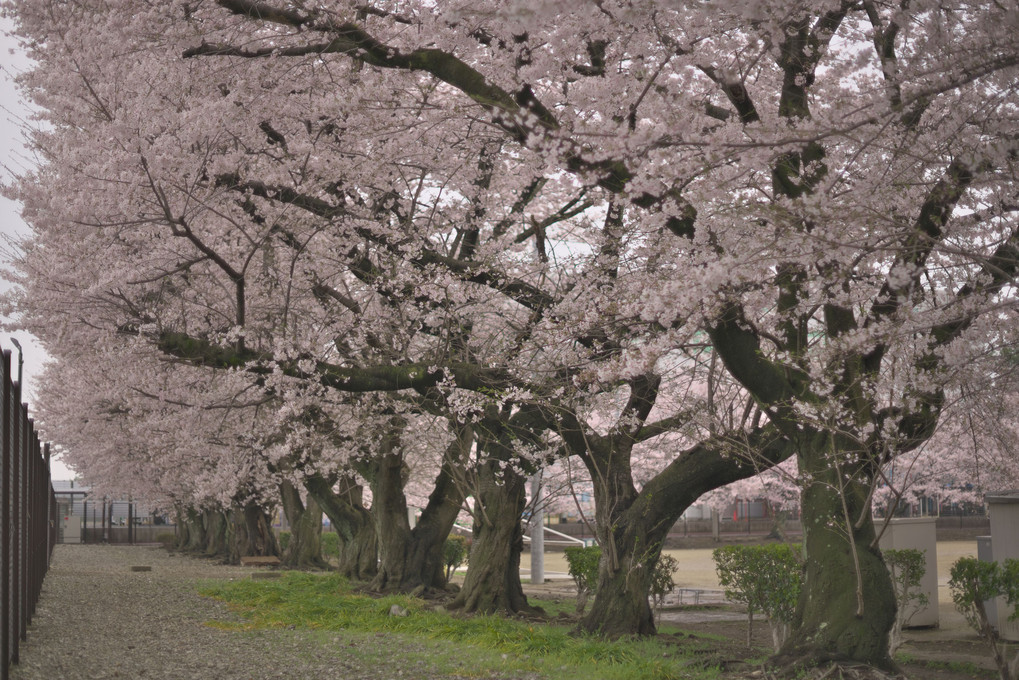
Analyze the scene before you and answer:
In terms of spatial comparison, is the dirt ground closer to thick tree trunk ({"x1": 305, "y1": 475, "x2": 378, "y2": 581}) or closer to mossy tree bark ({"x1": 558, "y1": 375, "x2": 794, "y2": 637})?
mossy tree bark ({"x1": 558, "y1": 375, "x2": 794, "y2": 637})

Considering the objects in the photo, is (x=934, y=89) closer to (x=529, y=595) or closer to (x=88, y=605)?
(x=88, y=605)

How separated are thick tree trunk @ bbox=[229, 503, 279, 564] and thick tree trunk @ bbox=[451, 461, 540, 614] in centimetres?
1691

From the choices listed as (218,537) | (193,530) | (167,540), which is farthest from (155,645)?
(167,540)

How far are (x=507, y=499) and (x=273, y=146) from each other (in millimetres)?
5677

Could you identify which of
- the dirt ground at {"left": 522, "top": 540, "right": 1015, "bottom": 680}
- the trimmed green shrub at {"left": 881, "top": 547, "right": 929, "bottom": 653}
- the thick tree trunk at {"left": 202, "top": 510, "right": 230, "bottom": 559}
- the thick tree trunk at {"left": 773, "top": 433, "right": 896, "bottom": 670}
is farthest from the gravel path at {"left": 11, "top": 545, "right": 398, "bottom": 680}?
the thick tree trunk at {"left": 202, "top": 510, "right": 230, "bottom": 559}

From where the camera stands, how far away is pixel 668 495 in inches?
405

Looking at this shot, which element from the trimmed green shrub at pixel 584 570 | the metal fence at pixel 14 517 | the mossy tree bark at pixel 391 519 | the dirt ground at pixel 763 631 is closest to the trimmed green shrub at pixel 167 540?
the dirt ground at pixel 763 631

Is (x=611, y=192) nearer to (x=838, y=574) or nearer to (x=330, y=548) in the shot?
(x=838, y=574)

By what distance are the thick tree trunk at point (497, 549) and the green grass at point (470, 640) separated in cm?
62

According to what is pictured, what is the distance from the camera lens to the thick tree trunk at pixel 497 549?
12.8m

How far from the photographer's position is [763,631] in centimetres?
1341

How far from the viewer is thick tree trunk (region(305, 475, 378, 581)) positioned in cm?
1952

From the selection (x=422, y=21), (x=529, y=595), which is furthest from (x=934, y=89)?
(x=529, y=595)

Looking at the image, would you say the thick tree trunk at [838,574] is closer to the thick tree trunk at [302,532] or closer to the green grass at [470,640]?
the green grass at [470,640]
